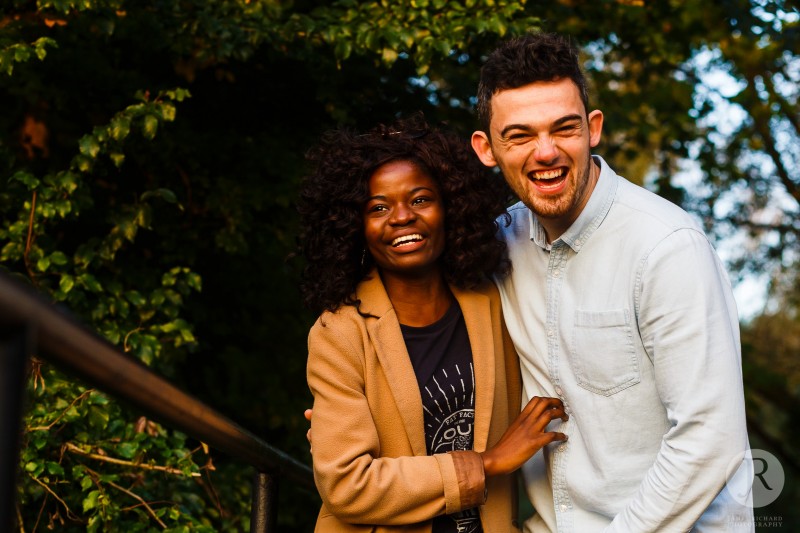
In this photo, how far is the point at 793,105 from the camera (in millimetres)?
7270

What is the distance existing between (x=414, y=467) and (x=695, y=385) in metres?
0.68

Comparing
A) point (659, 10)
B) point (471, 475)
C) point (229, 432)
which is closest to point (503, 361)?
point (471, 475)

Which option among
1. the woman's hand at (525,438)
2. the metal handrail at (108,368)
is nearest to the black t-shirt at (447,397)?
the woman's hand at (525,438)

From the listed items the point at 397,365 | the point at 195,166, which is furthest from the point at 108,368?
the point at 195,166

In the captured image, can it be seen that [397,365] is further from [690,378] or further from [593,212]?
[690,378]

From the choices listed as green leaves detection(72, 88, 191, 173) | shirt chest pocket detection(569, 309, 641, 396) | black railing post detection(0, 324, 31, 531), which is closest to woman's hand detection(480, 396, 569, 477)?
shirt chest pocket detection(569, 309, 641, 396)

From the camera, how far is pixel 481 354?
7.94 feet

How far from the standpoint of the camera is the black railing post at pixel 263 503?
91.8 inches

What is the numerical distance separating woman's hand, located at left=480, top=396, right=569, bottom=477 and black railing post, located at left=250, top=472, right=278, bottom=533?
1.79 ft

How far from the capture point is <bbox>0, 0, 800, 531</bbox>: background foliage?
9.78 ft

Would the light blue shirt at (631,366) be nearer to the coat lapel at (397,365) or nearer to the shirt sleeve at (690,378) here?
the shirt sleeve at (690,378)

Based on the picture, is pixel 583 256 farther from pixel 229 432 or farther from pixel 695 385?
pixel 229 432

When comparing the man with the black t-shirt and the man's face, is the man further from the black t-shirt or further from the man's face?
the black t-shirt

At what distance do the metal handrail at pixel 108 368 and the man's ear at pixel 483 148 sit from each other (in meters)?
1.00
